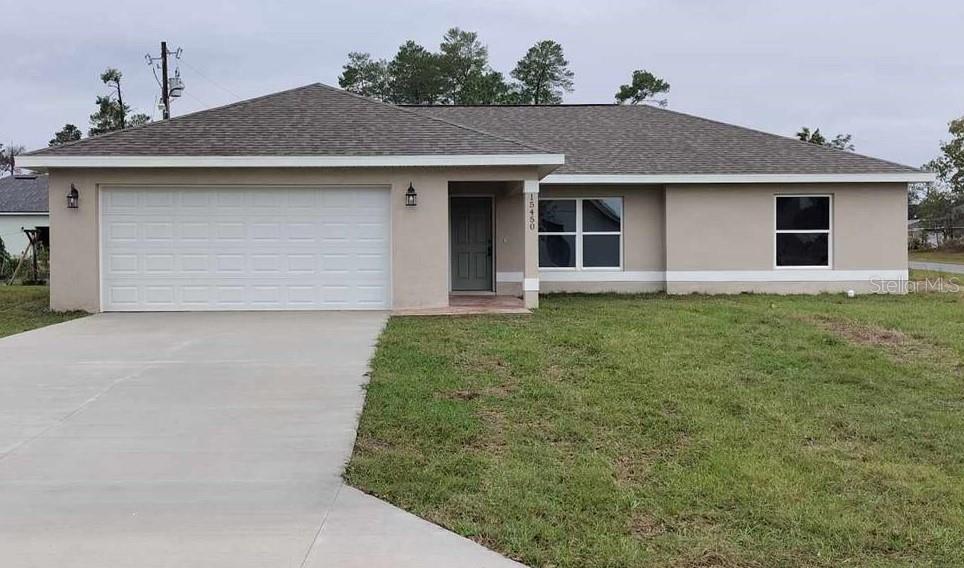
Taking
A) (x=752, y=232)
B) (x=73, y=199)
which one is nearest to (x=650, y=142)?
(x=752, y=232)

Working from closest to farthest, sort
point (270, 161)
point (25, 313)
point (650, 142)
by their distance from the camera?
point (270, 161) → point (25, 313) → point (650, 142)

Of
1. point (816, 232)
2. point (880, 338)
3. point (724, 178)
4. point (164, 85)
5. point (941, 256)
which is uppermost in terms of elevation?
point (164, 85)

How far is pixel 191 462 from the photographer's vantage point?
532 centimetres

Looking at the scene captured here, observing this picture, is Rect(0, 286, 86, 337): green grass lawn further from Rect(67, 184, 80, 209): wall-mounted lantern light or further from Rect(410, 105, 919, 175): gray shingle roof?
Rect(410, 105, 919, 175): gray shingle roof

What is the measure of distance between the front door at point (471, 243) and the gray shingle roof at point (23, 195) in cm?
2408

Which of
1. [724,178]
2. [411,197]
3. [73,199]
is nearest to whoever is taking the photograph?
[73,199]

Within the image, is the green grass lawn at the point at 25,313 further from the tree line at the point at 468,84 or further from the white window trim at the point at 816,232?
the tree line at the point at 468,84

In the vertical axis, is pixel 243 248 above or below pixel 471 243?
below

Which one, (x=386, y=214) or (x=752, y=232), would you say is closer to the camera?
(x=386, y=214)

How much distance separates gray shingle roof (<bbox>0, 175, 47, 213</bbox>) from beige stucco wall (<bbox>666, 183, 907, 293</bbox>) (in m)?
27.9

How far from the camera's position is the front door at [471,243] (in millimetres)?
16391

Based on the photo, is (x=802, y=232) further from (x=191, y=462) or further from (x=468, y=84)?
(x=468, y=84)

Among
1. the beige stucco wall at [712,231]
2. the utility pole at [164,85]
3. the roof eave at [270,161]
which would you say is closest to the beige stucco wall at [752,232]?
the beige stucco wall at [712,231]

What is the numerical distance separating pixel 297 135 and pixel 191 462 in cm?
915
